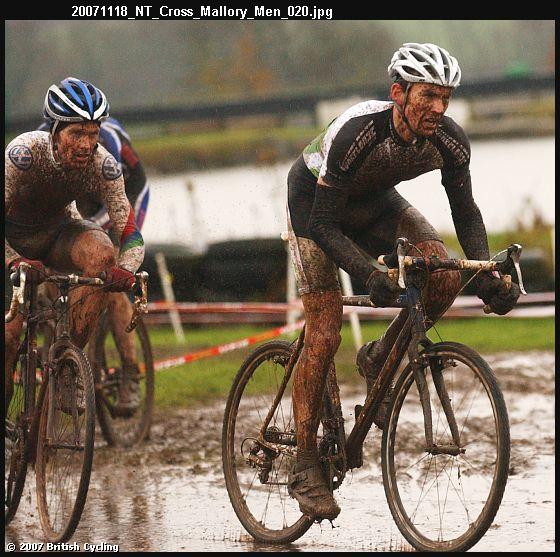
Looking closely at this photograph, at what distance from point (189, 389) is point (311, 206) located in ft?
20.0

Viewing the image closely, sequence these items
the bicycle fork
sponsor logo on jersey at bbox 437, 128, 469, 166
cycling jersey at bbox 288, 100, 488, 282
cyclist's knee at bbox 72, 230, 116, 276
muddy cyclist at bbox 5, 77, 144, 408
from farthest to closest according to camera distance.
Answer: cyclist's knee at bbox 72, 230, 116, 276, muddy cyclist at bbox 5, 77, 144, 408, sponsor logo on jersey at bbox 437, 128, 469, 166, cycling jersey at bbox 288, 100, 488, 282, the bicycle fork

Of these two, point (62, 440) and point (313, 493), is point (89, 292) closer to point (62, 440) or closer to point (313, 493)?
point (62, 440)

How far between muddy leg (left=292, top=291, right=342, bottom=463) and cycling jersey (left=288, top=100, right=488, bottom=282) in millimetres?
358

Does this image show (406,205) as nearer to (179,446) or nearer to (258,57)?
(179,446)

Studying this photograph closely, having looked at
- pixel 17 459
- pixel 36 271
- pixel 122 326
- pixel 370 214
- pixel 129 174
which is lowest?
pixel 17 459

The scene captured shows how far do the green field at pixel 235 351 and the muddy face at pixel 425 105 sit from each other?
19.7ft

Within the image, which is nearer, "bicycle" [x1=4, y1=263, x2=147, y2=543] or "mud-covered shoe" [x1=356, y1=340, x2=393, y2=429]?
"mud-covered shoe" [x1=356, y1=340, x2=393, y2=429]

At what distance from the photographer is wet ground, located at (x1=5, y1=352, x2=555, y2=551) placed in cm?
675

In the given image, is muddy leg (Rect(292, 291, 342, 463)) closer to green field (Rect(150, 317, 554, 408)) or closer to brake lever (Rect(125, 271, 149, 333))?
brake lever (Rect(125, 271, 149, 333))

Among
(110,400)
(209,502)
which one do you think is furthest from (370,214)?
(110,400)

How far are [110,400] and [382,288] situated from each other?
4418mm

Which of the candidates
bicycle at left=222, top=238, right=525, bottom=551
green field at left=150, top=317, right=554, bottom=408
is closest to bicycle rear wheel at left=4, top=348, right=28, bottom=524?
bicycle at left=222, top=238, right=525, bottom=551

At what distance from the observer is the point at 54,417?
716cm

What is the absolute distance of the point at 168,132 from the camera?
39688 millimetres
